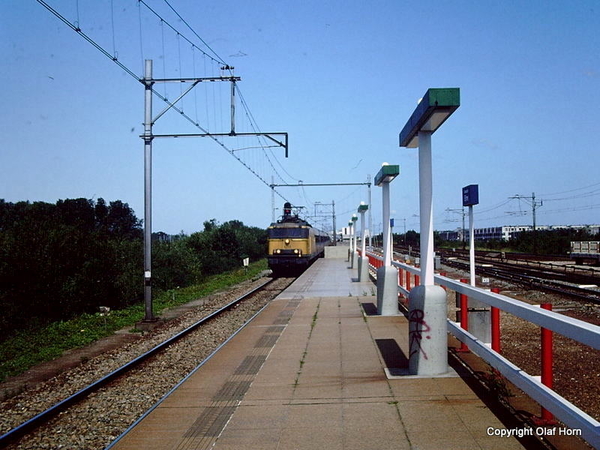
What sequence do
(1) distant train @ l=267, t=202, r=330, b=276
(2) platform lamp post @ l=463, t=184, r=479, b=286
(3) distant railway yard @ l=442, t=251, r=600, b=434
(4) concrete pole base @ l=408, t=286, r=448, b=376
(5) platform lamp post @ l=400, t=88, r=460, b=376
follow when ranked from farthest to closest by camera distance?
(1) distant train @ l=267, t=202, r=330, b=276 < (2) platform lamp post @ l=463, t=184, r=479, b=286 < (3) distant railway yard @ l=442, t=251, r=600, b=434 < (4) concrete pole base @ l=408, t=286, r=448, b=376 < (5) platform lamp post @ l=400, t=88, r=460, b=376

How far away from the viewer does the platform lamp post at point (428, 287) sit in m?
6.34

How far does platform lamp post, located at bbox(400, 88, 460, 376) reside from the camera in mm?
6336

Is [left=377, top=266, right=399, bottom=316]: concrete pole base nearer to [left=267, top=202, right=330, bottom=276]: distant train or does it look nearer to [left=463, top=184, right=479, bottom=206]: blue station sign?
[left=463, top=184, right=479, bottom=206]: blue station sign

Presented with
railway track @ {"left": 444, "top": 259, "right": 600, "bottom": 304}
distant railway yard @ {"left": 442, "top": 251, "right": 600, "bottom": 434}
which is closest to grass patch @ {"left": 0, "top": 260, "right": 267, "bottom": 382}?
distant railway yard @ {"left": 442, "top": 251, "right": 600, "bottom": 434}

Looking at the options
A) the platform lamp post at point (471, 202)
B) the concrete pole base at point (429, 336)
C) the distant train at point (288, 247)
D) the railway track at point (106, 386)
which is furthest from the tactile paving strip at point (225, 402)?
the distant train at point (288, 247)

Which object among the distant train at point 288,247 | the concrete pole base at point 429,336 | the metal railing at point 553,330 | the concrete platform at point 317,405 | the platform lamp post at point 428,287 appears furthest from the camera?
the distant train at point 288,247

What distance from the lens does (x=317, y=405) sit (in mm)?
5855

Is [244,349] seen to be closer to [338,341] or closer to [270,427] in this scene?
[338,341]

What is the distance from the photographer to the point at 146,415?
5.81 meters

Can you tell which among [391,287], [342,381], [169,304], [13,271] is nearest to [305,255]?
[169,304]

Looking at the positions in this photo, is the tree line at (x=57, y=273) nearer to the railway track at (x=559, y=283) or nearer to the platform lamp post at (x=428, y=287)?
the platform lamp post at (x=428, y=287)

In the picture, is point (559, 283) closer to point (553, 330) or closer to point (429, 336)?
point (429, 336)

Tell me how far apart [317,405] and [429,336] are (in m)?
1.64

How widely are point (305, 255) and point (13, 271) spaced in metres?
17.2
